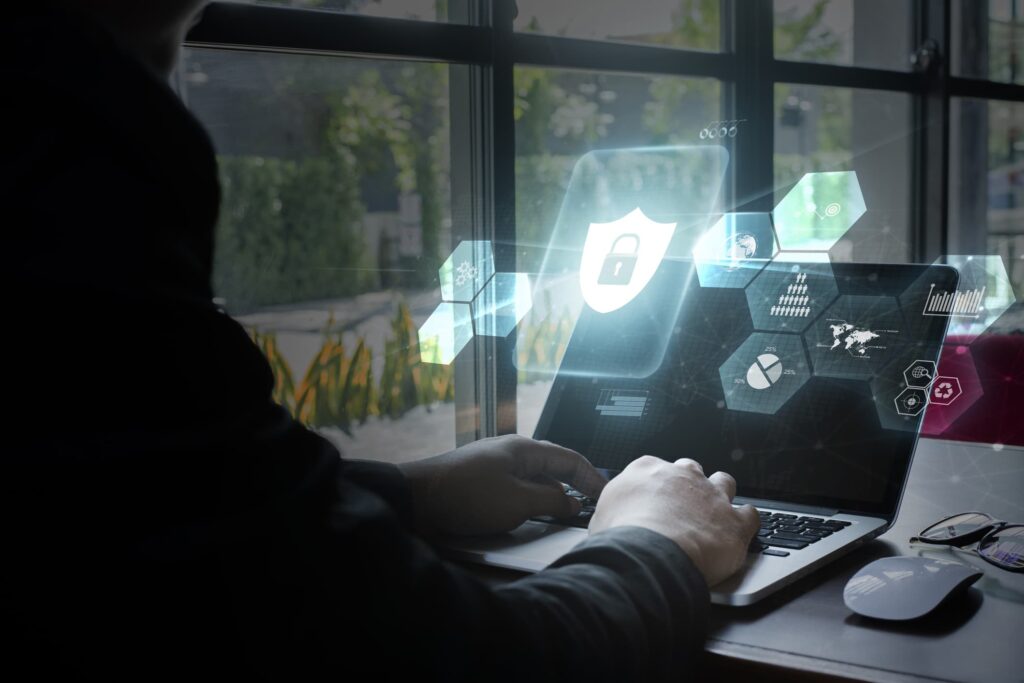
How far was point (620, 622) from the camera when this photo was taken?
2.06 ft

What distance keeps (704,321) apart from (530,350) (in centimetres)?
54

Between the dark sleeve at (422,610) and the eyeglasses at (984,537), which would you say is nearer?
the dark sleeve at (422,610)

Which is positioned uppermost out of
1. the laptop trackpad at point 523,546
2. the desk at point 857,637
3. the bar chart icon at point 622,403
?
the bar chart icon at point 622,403

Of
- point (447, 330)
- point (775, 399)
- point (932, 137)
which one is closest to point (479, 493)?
point (775, 399)

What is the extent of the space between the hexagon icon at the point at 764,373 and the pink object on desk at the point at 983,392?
1.61 ft

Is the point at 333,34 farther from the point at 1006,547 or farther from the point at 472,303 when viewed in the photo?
the point at 1006,547

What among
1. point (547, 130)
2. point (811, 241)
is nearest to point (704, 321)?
point (811, 241)

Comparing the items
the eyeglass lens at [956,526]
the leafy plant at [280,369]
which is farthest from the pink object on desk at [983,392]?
the leafy plant at [280,369]

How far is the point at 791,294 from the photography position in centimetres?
120

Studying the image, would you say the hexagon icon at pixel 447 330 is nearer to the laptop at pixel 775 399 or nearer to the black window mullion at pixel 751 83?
the laptop at pixel 775 399

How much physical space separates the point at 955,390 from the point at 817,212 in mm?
407

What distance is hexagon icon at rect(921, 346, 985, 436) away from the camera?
59.8 inches

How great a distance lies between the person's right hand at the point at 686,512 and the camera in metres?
0.76

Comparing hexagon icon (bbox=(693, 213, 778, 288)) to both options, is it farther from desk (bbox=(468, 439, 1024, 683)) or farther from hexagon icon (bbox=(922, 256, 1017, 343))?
desk (bbox=(468, 439, 1024, 683))
